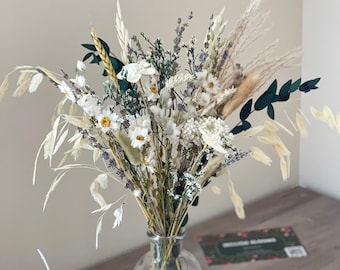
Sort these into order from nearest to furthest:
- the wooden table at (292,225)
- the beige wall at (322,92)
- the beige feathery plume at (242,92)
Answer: the beige feathery plume at (242,92) → the wooden table at (292,225) → the beige wall at (322,92)

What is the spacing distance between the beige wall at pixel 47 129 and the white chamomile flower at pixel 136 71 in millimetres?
345

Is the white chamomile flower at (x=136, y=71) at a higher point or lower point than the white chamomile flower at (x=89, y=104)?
higher

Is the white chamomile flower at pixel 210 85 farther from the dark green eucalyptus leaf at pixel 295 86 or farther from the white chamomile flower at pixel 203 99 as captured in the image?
the dark green eucalyptus leaf at pixel 295 86

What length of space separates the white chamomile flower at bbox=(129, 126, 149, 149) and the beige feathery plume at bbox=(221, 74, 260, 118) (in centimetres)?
17

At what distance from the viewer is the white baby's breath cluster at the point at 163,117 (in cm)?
100

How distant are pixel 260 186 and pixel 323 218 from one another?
0.22 m

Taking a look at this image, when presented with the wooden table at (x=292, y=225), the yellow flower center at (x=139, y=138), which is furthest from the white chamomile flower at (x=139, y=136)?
the wooden table at (x=292, y=225)

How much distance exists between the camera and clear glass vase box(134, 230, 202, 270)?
1.15 m

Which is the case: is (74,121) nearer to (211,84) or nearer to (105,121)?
(105,121)

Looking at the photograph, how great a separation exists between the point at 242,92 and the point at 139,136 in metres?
0.21

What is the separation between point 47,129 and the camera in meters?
1.29

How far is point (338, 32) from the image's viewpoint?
1.65 m

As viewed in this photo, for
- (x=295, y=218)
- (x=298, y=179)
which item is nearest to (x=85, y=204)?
(x=295, y=218)

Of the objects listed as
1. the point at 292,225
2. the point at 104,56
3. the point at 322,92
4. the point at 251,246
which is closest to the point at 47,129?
the point at 104,56
